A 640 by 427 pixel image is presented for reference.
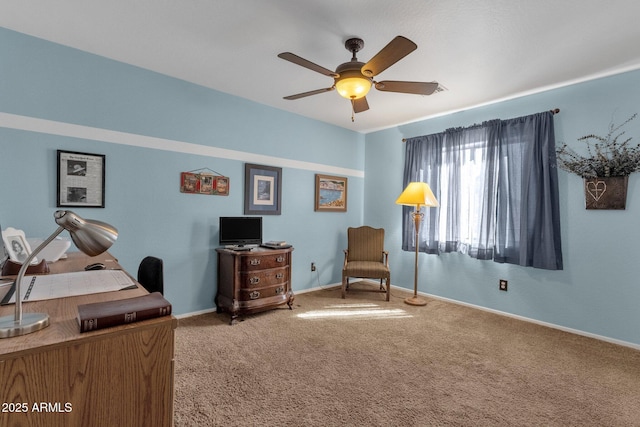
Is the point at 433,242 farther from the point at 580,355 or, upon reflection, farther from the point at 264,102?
the point at 264,102

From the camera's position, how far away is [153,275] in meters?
2.02

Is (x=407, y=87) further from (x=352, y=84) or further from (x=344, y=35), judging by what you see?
(x=344, y=35)

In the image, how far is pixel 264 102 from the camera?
3850mm

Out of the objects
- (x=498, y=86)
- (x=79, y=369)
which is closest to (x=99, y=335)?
(x=79, y=369)

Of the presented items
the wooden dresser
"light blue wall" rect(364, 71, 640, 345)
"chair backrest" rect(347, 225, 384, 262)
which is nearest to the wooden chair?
"chair backrest" rect(347, 225, 384, 262)

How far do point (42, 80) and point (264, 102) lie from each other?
6.94 ft

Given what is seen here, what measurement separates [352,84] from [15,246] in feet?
7.81

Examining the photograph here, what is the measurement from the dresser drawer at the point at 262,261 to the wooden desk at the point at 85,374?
6.93ft

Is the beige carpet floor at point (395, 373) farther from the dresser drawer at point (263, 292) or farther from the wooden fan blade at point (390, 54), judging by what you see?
the wooden fan blade at point (390, 54)

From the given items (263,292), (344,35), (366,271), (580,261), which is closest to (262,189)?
(263,292)

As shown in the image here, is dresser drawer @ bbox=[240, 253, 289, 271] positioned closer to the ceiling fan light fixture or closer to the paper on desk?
the paper on desk

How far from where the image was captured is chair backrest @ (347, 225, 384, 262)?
4504mm

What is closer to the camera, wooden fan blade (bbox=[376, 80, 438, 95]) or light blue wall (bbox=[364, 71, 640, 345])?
wooden fan blade (bbox=[376, 80, 438, 95])

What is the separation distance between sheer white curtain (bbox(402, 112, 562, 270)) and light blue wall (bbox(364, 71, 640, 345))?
0.13 m
